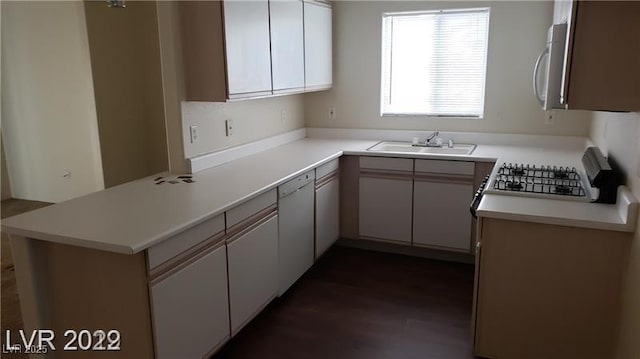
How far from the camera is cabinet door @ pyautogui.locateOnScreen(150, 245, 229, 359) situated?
6.48ft

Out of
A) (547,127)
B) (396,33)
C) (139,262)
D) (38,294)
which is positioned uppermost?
(396,33)

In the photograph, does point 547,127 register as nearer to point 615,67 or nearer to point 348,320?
point 615,67

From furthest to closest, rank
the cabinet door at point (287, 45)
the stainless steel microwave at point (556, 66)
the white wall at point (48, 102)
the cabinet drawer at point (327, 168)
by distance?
the white wall at point (48, 102) < the cabinet drawer at point (327, 168) < the cabinet door at point (287, 45) < the stainless steel microwave at point (556, 66)

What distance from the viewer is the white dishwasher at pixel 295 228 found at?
9.69ft

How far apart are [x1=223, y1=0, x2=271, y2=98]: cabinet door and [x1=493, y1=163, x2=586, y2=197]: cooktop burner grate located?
5.27 ft

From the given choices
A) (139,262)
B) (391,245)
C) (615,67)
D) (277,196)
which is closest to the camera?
(139,262)

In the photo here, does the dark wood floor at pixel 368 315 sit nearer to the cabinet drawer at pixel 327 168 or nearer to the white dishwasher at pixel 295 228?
the white dishwasher at pixel 295 228

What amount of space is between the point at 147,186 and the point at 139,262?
0.90 meters

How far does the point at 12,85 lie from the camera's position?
530 centimetres

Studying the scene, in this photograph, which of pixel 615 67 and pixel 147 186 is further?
pixel 147 186

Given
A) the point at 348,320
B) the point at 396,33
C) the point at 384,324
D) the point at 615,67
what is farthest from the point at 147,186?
the point at 396,33

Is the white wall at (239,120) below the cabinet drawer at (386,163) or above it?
above

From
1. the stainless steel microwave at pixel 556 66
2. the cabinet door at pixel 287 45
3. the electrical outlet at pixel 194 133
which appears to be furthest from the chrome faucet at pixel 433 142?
the electrical outlet at pixel 194 133

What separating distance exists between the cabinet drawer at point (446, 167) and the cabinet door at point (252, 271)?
1362mm
